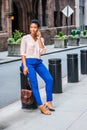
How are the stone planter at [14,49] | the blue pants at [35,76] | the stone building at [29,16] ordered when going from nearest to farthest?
the blue pants at [35,76] → the stone planter at [14,49] → the stone building at [29,16]

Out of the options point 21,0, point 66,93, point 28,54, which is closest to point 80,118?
point 28,54

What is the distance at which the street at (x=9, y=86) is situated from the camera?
11.8 m

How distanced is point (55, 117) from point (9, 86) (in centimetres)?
566

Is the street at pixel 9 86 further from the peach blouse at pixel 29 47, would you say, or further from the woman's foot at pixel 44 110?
the peach blouse at pixel 29 47

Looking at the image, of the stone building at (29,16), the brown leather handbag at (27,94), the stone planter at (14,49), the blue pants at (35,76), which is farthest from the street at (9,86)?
the stone building at (29,16)

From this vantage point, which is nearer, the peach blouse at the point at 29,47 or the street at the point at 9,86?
the peach blouse at the point at 29,47

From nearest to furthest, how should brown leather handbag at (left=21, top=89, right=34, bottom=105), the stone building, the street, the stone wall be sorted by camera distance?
brown leather handbag at (left=21, top=89, right=34, bottom=105), the street, the stone wall, the stone building

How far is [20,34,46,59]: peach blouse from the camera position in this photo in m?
9.41

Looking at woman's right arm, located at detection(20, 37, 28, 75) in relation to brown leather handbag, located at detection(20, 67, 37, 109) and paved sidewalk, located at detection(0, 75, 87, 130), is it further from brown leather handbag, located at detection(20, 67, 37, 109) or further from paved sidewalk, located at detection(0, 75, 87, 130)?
paved sidewalk, located at detection(0, 75, 87, 130)

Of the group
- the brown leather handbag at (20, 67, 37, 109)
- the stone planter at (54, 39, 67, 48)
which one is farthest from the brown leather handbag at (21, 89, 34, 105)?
the stone planter at (54, 39, 67, 48)

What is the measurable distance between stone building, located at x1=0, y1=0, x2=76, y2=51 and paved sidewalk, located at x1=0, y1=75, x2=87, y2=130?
21490mm

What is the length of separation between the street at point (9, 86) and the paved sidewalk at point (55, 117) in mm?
793

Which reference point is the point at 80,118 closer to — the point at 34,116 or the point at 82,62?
the point at 34,116

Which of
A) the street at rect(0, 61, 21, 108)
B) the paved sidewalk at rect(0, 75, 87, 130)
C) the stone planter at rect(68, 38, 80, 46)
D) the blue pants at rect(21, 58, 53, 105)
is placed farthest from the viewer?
the stone planter at rect(68, 38, 80, 46)
